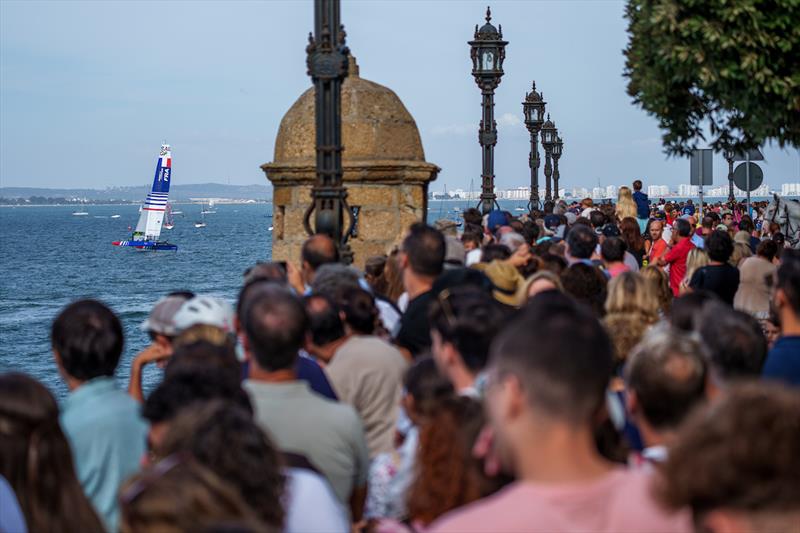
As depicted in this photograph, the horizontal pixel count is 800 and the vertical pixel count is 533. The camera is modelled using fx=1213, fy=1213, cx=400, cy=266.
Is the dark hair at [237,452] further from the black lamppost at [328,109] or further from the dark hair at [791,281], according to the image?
the black lamppost at [328,109]

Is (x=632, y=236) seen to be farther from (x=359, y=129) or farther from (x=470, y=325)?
(x=470, y=325)

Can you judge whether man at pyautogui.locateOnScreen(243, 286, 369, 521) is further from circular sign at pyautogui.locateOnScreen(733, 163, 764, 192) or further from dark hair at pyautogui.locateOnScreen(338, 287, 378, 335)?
circular sign at pyautogui.locateOnScreen(733, 163, 764, 192)

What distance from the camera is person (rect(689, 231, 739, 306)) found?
32.6ft

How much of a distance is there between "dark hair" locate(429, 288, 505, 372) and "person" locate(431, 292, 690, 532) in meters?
1.50

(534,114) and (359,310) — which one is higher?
(534,114)

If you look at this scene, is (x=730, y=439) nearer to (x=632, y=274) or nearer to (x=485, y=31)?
(x=632, y=274)

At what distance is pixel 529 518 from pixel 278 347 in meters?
2.01

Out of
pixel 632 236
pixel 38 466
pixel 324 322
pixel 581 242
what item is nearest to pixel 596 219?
pixel 632 236

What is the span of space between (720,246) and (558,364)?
722 cm

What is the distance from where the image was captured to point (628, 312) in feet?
21.3

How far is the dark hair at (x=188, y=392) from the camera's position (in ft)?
13.7

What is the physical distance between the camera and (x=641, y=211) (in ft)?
61.1

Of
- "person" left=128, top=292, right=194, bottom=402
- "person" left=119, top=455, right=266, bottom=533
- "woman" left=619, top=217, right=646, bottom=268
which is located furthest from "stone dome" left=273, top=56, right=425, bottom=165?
"person" left=119, top=455, right=266, bottom=533

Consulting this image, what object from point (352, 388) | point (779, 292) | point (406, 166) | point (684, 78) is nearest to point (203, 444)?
point (352, 388)
